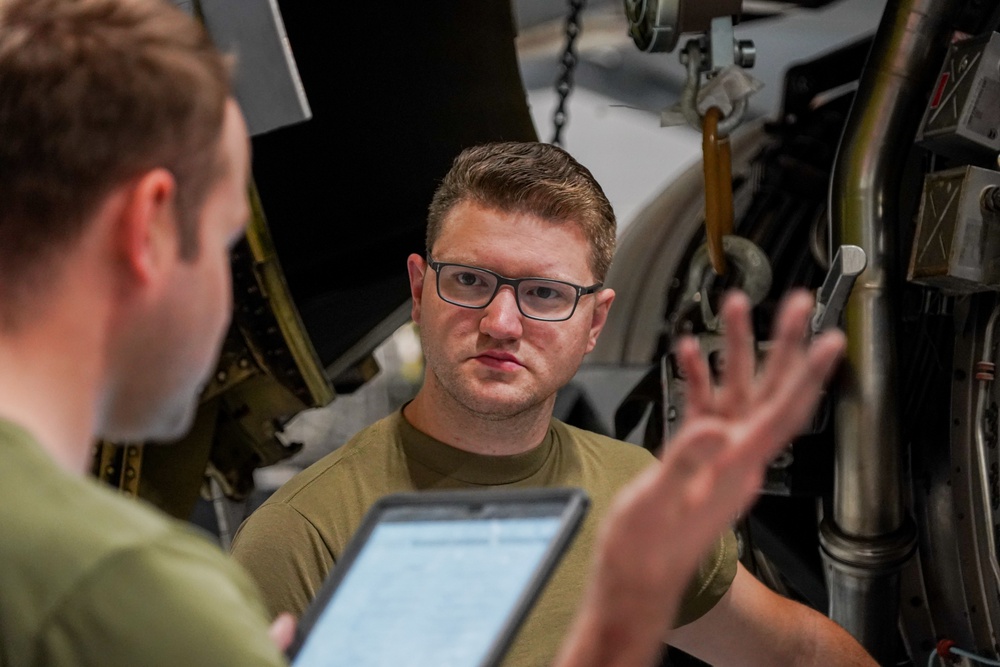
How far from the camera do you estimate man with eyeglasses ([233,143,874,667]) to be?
1.53 metres

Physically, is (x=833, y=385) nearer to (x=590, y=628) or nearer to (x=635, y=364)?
(x=635, y=364)

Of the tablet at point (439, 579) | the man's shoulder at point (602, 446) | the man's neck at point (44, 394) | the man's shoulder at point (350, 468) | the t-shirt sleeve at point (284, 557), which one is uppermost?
the man's neck at point (44, 394)

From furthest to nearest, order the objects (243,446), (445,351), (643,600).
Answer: (243,446) → (445,351) → (643,600)

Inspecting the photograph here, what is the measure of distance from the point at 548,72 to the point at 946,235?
3.20 m

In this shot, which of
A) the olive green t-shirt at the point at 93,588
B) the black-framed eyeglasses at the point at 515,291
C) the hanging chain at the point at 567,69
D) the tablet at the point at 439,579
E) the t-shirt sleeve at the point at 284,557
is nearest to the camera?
the olive green t-shirt at the point at 93,588

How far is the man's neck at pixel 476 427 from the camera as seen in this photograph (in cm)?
161

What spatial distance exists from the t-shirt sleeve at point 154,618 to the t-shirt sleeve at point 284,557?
2.44 feet

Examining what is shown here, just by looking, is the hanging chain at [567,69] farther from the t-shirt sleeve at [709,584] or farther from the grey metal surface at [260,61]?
the t-shirt sleeve at [709,584]

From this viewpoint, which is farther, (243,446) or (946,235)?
(243,446)

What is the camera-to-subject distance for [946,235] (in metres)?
1.93

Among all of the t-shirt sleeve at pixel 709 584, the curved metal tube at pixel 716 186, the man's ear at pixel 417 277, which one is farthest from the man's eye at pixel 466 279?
the curved metal tube at pixel 716 186

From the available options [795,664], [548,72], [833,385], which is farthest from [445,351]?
[548,72]

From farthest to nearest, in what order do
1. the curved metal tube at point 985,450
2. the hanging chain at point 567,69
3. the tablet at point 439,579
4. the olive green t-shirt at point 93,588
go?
the hanging chain at point 567,69 < the curved metal tube at point 985,450 < the tablet at point 439,579 < the olive green t-shirt at point 93,588

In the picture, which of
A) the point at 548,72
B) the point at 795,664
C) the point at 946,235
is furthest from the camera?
the point at 548,72
